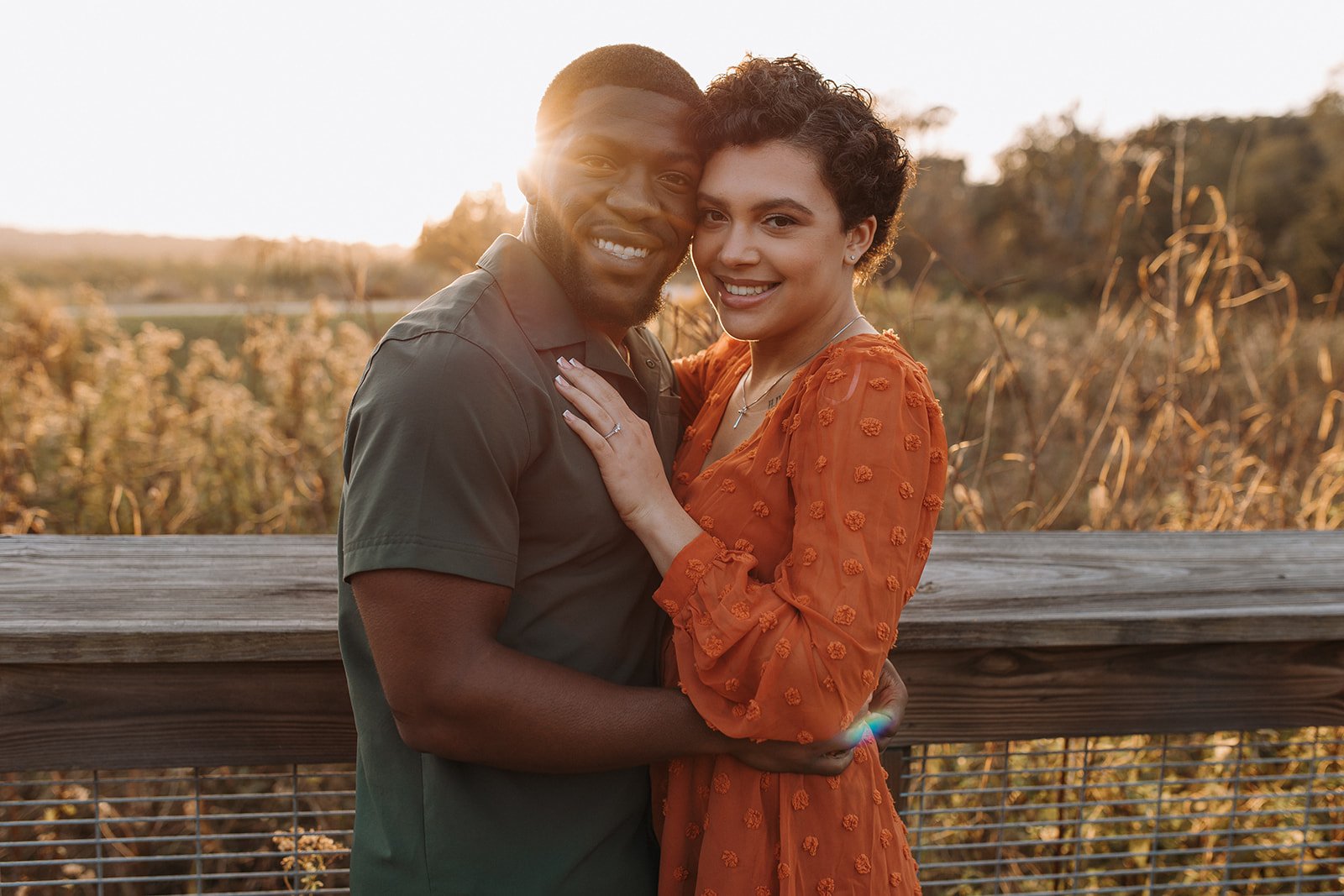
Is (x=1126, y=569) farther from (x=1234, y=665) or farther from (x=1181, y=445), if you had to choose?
(x=1181, y=445)

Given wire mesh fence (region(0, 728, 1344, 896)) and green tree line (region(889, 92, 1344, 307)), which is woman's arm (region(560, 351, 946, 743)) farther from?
green tree line (region(889, 92, 1344, 307))

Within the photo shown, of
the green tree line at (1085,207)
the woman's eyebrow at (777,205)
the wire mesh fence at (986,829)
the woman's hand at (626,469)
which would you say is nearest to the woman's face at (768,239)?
the woman's eyebrow at (777,205)

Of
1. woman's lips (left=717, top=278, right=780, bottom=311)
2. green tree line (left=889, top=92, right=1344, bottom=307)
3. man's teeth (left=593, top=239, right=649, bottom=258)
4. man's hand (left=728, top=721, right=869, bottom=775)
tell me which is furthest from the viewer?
green tree line (left=889, top=92, right=1344, bottom=307)

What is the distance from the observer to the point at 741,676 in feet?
4.51

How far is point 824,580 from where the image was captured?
1359 mm

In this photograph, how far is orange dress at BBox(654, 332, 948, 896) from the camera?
1352mm

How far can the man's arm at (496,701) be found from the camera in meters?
1.26

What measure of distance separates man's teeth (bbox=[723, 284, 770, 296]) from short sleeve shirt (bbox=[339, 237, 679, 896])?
0.81 feet

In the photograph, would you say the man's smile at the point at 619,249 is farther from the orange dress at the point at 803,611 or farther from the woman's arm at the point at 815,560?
the orange dress at the point at 803,611

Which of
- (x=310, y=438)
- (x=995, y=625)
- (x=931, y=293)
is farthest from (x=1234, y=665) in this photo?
(x=931, y=293)

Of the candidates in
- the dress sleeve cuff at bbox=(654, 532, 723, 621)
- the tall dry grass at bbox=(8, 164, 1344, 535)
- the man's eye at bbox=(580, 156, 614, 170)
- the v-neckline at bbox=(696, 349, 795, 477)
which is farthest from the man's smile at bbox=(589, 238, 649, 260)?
→ the tall dry grass at bbox=(8, 164, 1344, 535)

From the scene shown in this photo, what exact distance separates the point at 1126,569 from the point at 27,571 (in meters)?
2.05

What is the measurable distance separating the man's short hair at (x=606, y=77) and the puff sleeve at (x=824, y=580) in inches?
21.9

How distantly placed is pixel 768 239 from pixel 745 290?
10 centimetres
